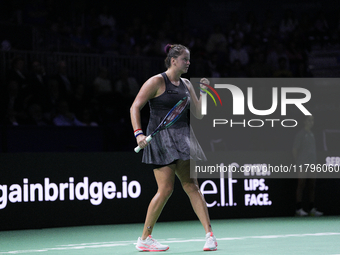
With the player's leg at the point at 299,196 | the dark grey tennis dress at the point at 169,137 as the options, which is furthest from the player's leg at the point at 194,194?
the player's leg at the point at 299,196

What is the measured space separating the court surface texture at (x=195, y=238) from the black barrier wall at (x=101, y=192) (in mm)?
284

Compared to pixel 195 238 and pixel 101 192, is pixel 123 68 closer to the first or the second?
pixel 101 192

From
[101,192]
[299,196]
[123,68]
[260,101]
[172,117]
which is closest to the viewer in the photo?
[172,117]

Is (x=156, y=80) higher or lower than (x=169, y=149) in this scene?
higher

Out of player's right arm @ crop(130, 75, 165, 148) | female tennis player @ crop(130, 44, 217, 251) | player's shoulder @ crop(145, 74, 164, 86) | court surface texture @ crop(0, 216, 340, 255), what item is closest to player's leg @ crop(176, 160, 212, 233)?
female tennis player @ crop(130, 44, 217, 251)

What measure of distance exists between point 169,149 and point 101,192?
12.3ft

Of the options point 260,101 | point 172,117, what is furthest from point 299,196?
point 172,117

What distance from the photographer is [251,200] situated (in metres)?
9.77

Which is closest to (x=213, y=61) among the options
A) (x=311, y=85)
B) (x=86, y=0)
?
(x=311, y=85)

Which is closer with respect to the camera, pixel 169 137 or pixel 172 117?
pixel 172 117

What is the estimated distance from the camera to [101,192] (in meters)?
8.84

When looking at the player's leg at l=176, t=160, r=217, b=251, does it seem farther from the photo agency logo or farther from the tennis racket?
the photo agency logo

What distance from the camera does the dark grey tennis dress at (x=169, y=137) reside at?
535 centimetres

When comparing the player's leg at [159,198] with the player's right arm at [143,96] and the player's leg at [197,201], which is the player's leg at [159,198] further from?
the player's right arm at [143,96]
